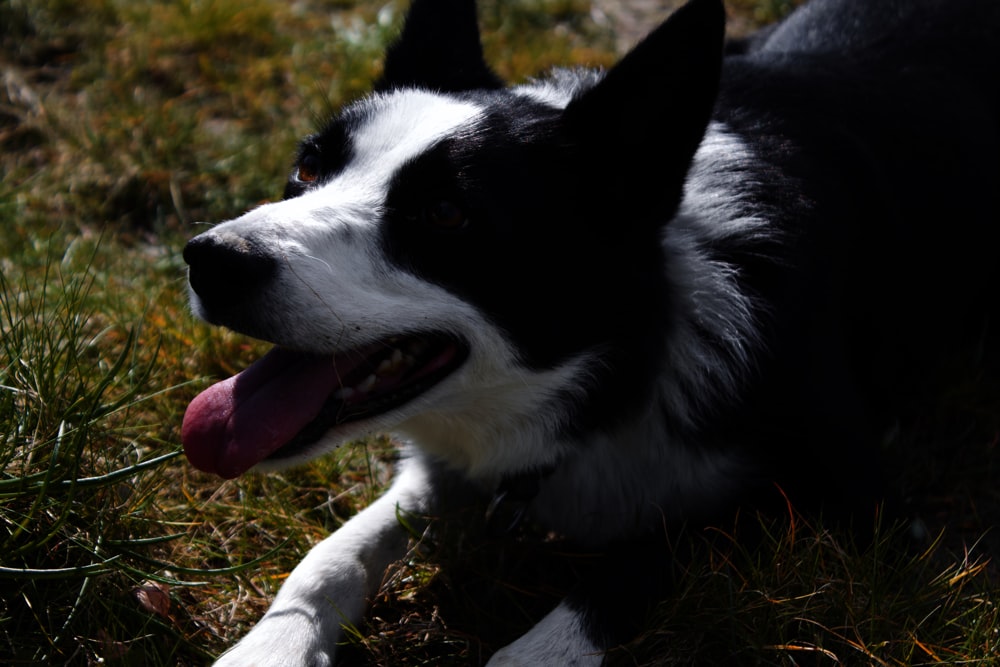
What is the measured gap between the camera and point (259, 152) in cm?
420

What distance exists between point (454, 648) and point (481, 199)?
1.01 meters

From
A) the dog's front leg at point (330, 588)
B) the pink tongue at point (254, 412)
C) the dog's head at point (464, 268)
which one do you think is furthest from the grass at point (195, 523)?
the dog's head at point (464, 268)

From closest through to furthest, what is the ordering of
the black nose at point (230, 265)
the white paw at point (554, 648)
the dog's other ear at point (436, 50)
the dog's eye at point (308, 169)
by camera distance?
the black nose at point (230, 265) < the white paw at point (554, 648) < the dog's eye at point (308, 169) < the dog's other ear at point (436, 50)

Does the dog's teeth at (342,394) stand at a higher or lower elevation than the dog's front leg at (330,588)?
higher

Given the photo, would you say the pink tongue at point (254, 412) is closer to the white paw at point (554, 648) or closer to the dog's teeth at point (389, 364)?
the dog's teeth at point (389, 364)

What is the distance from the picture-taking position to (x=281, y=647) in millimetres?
2207

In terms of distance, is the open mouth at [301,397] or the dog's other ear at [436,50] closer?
the open mouth at [301,397]

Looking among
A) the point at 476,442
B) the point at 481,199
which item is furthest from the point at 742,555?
the point at 481,199

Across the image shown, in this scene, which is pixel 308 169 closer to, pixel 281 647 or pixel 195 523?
pixel 195 523

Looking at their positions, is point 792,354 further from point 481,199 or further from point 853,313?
point 481,199

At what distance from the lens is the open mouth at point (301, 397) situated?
2.14 meters

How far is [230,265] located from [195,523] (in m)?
0.80

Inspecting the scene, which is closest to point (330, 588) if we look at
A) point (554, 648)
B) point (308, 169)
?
point (554, 648)

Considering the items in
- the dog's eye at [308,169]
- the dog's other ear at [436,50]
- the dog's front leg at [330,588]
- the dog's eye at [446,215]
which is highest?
the dog's other ear at [436,50]
